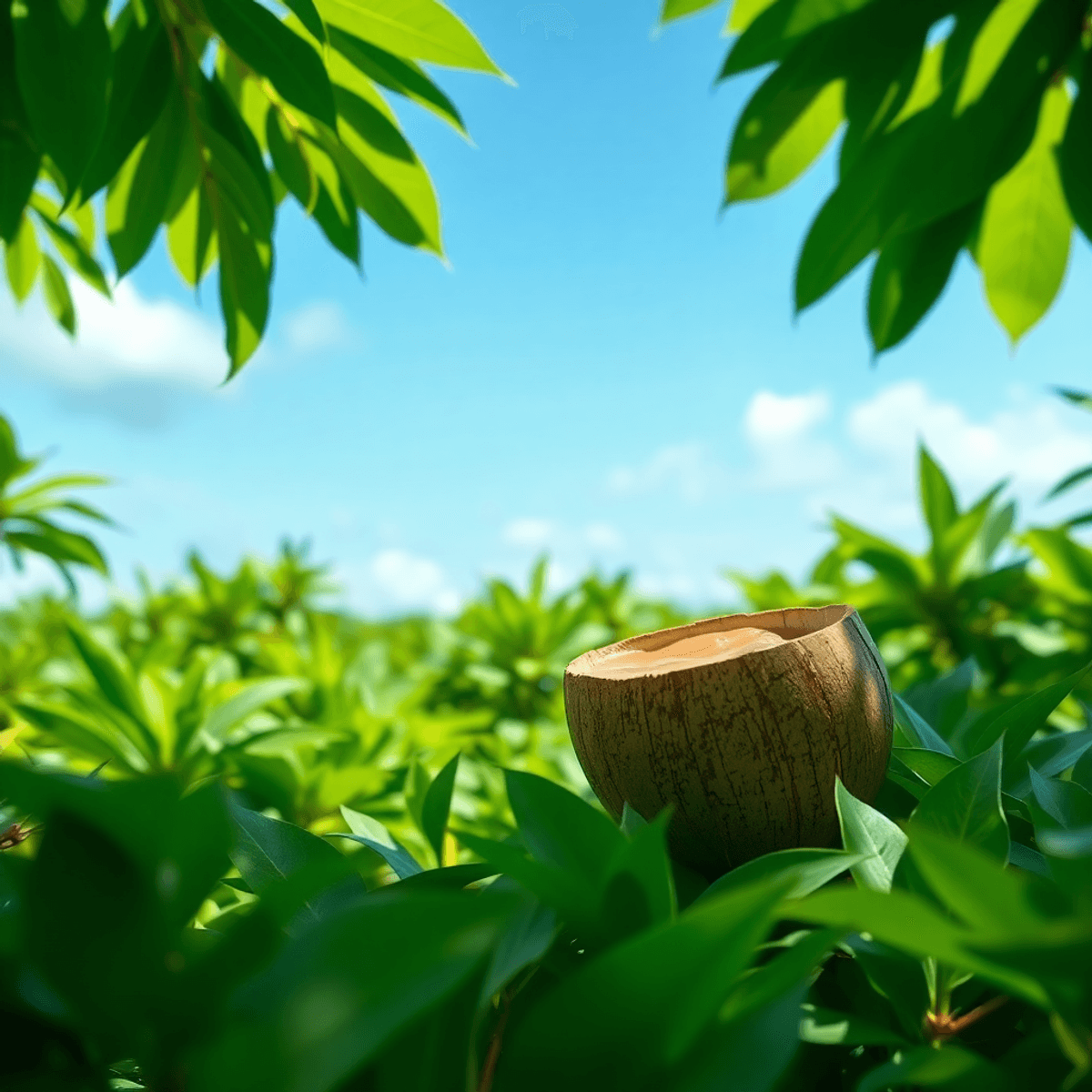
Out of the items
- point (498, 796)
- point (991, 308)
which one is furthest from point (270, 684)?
point (991, 308)

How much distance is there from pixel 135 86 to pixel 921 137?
104 cm

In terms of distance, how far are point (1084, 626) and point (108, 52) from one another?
5.62 feet

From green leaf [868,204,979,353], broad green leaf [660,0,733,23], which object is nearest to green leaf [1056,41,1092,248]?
green leaf [868,204,979,353]

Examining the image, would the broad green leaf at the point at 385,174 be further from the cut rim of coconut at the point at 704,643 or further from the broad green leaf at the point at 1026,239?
the broad green leaf at the point at 1026,239

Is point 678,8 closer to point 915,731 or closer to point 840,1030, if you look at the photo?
point 915,731

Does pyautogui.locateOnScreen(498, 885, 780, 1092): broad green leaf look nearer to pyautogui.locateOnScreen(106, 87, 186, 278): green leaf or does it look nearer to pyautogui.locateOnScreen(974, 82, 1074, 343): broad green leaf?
pyautogui.locateOnScreen(106, 87, 186, 278): green leaf

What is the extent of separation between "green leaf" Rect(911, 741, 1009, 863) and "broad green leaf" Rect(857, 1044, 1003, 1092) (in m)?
0.12

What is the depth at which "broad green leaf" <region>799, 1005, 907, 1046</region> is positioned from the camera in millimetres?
316

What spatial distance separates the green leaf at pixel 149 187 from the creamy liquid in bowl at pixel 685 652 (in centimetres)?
100

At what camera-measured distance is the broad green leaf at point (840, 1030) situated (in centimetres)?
32

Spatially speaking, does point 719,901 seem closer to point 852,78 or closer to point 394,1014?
point 394,1014

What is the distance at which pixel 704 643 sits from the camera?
0.52 m

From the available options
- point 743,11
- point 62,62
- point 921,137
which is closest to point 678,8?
point 743,11

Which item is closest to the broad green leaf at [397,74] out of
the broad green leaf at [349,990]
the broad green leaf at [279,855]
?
the broad green leaf at [279,855]
